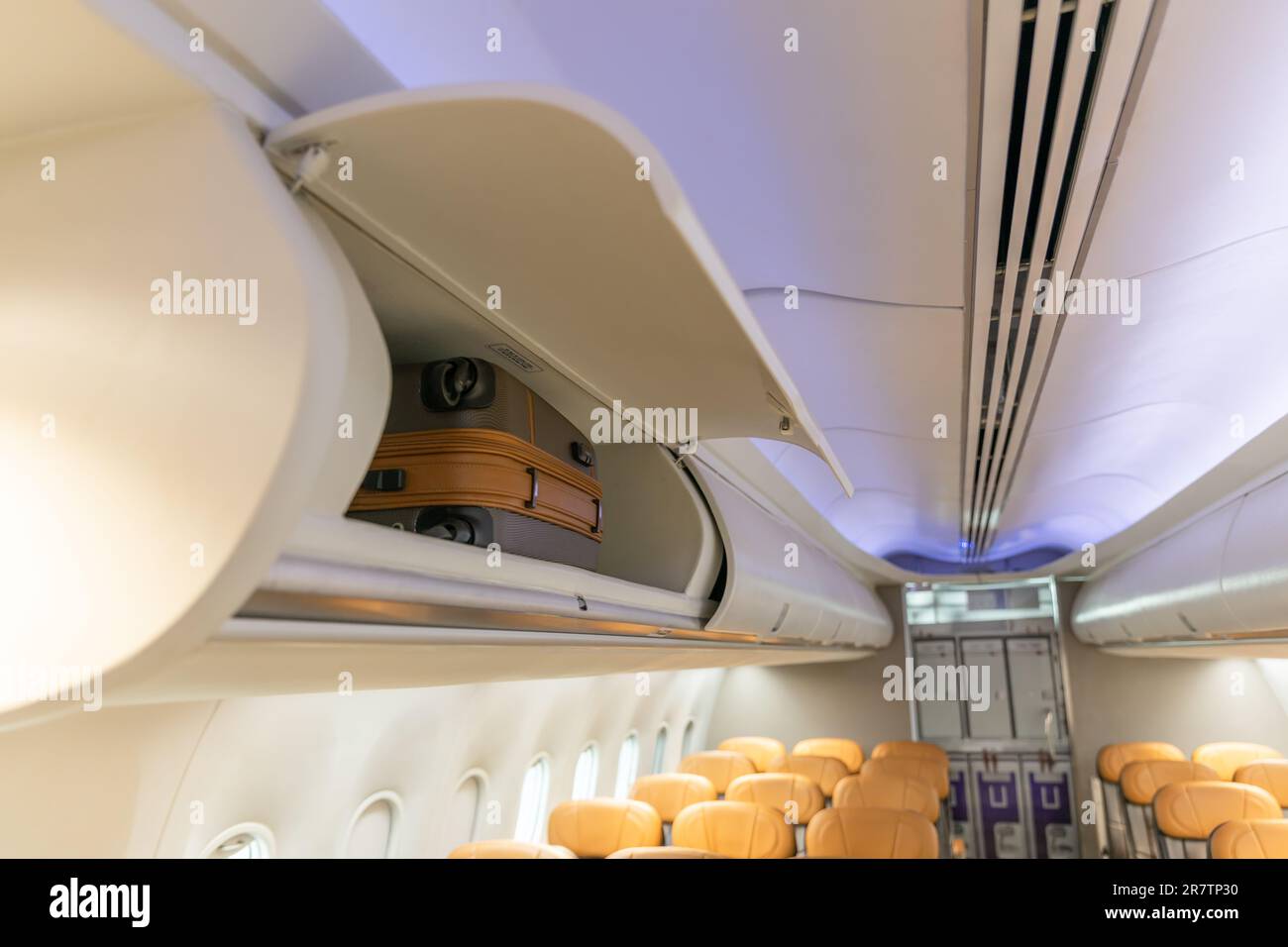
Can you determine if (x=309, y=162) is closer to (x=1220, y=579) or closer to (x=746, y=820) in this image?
(x=746, y=820)

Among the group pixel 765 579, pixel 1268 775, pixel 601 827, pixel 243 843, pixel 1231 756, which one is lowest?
pixel 1231 756

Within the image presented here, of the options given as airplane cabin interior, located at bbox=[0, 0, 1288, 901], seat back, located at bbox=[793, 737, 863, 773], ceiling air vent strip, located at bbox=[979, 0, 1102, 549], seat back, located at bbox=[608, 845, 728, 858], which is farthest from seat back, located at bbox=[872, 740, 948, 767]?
ceiling air vent strip, located at bbox=[979, 0, 1102, 549]

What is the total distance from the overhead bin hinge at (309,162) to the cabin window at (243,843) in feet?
9.92

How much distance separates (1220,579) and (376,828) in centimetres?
512

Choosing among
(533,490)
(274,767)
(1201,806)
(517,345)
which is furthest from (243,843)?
(1201,806)

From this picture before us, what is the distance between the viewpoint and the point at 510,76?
2.03 metres

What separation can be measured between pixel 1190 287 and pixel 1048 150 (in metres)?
1.95

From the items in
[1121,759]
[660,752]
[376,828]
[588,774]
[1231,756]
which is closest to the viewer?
[376,828]

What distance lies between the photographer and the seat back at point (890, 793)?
282 inches

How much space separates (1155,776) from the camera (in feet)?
29.3

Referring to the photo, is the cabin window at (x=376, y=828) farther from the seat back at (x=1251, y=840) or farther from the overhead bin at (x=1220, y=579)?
the seat back at (x=1251, y=840)

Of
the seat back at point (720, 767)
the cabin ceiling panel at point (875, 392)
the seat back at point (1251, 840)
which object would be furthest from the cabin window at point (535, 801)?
the seat back at point (1251, 840)
